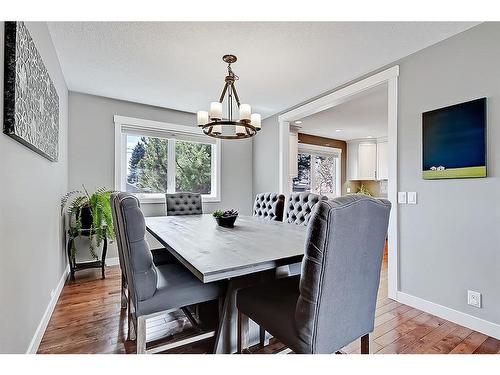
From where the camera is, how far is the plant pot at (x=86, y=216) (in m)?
3.07

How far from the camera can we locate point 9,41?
4.03 feet

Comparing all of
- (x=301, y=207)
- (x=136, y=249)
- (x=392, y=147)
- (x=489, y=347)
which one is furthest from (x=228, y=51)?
(x=489, y=347)

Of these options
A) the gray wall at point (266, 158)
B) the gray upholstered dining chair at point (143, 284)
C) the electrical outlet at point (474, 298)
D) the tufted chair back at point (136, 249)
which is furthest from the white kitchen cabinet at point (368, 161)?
the tufted chair back at point (136, 249)

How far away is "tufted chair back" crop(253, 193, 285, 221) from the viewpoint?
3.03 meters

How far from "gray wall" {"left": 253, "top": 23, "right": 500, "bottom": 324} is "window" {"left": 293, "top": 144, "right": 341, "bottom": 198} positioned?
3.77m

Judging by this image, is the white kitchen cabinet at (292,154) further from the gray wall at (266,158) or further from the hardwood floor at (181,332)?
the hardwood floor at (181,332)

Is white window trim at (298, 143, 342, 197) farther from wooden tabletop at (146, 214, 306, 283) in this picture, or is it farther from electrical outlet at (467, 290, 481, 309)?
electrical outlet at (467, 290, 481, 309)

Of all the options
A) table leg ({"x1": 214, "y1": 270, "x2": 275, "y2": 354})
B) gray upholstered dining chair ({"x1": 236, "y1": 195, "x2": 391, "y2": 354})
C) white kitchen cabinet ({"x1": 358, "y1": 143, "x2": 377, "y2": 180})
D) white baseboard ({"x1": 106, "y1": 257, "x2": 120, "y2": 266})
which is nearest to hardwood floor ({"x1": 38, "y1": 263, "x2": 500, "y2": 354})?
table leg ({"x1": 214, "y1": 270, "x2": 275, "y2": 354})

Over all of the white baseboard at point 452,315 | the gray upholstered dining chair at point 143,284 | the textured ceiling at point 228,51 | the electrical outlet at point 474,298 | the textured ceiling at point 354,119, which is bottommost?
the white baseboard at point 452,315

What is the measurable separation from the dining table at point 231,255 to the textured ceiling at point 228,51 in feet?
5.21

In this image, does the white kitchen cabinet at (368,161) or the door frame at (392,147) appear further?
the white kitchen cabinet at (368,161)

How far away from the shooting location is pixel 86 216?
3.09 metres
